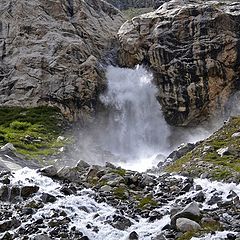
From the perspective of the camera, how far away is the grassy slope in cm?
2151

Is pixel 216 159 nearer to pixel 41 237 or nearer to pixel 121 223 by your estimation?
pixel 121 223

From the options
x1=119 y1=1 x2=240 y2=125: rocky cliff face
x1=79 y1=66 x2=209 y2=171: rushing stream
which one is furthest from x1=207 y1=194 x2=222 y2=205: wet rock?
x1=119 y1=1 x2=240 y2=125: rocky cliff face

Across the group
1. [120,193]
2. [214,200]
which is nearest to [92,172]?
[120,193]

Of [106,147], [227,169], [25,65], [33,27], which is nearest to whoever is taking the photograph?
[227,169]

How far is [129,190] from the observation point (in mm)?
19438

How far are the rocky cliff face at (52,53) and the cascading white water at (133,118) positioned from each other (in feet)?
7.45

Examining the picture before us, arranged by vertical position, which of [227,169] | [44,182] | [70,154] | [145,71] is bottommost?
[44,182]

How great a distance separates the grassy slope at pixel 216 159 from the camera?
21511 mm

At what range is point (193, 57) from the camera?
49875 mm

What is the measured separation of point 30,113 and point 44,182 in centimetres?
2942

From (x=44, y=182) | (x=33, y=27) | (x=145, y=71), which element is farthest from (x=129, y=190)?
(x=33, y=27)

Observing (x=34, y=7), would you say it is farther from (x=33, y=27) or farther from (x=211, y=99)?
(x=211, y=99)

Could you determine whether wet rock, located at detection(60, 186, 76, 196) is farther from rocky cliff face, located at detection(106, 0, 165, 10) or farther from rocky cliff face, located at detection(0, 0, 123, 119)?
rocky cliff face, located at detection(106, 0, 165, 10)

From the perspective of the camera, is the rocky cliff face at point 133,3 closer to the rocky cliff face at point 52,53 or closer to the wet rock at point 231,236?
the rocky cliff face at point 52,53
